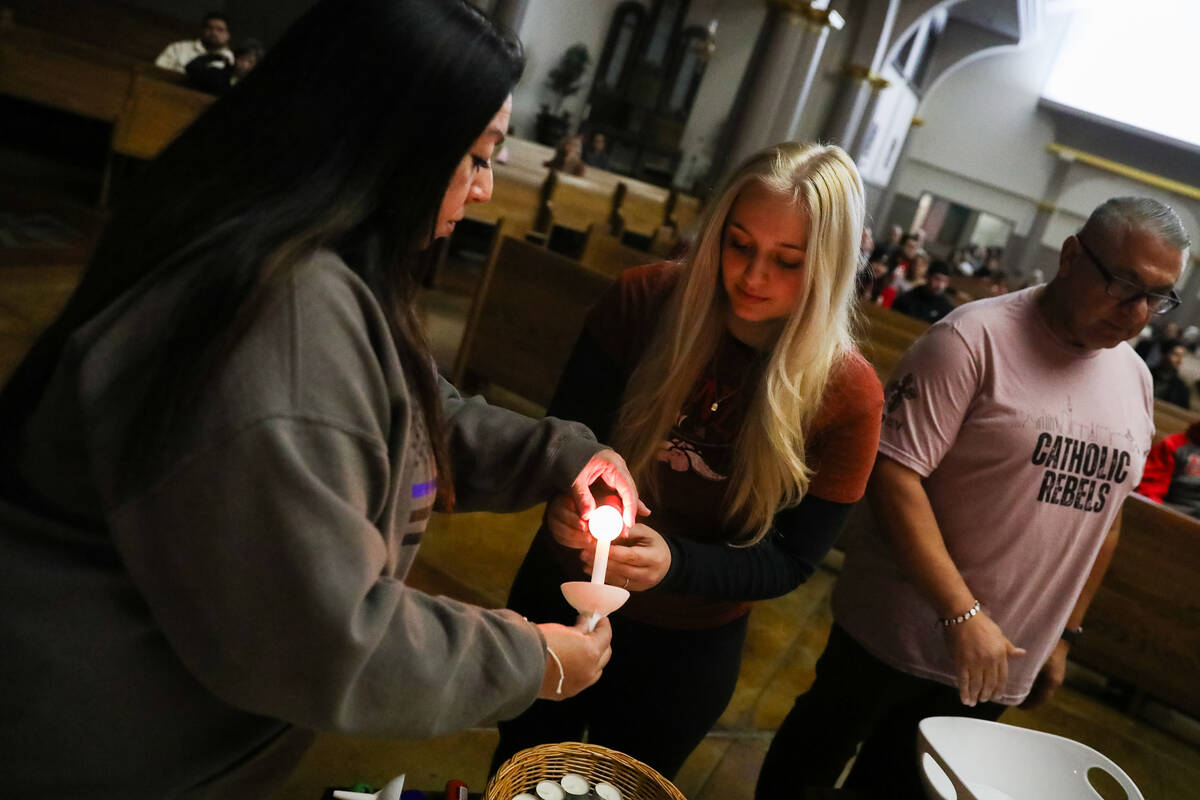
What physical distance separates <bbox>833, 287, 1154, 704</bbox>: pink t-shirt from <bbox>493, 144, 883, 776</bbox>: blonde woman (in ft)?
1.09

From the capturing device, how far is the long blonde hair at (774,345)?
1.57 m

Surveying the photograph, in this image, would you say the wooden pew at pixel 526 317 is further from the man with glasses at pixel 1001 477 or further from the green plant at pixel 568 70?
the green plant at pixel 568 70

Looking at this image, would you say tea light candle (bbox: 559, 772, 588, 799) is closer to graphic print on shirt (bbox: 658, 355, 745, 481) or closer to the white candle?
the white candle

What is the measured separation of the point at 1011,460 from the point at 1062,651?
21.4 inches

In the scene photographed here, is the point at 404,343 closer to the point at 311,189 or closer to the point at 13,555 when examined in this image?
the point at 311,189

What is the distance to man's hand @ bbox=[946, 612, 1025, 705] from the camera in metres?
1.89

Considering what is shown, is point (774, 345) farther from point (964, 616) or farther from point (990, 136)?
point (990, 136)

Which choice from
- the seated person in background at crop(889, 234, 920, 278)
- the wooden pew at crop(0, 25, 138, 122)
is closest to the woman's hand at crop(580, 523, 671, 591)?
the wooden pew at crop(0, 25, 138, 122)

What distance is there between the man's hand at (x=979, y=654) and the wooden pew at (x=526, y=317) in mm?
3064

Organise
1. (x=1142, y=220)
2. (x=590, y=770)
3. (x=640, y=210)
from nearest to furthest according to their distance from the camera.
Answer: (x=590, y=770), (x=1142, y=220), (x=640, y=210)

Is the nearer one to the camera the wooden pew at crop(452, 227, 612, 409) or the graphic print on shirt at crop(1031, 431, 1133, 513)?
the graphic print on shirt at crop(1031, 431, 1133, 513)

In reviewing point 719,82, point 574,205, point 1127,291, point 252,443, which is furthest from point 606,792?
point 719,82

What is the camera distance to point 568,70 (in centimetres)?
1489

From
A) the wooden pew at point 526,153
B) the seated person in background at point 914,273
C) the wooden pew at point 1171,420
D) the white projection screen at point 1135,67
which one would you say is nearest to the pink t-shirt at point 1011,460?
the wooden pew at point 1171,420
